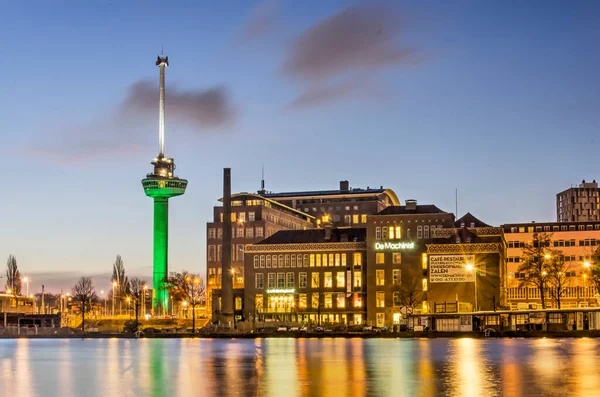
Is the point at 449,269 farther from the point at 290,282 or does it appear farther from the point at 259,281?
the point at 259,281

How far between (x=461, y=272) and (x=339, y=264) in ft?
85.3

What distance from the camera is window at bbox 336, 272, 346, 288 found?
170 m

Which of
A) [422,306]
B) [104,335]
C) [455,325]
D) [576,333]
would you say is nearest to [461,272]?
[422,306]

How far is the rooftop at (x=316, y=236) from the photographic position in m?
174

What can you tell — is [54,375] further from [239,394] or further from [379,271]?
[379,271]

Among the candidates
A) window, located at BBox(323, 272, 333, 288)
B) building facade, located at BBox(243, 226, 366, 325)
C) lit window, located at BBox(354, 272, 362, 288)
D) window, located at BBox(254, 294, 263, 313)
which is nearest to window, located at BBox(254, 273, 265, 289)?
building facade, located at BBox(243, 226, 366, 325)

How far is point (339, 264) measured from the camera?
170500mm

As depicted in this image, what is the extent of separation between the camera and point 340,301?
16912 cm

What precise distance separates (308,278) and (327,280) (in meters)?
3.61

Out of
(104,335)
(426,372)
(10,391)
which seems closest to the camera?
(10,391)

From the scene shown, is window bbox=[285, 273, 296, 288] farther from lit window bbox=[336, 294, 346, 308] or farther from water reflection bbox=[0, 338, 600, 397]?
water reflection bbox=[0, 338, 600, 397]

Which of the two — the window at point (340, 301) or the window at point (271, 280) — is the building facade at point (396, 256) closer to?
the window at point (340, 301)

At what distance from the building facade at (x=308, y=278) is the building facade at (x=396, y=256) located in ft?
12.9

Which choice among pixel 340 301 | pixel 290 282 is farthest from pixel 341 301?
pixel 290 282
